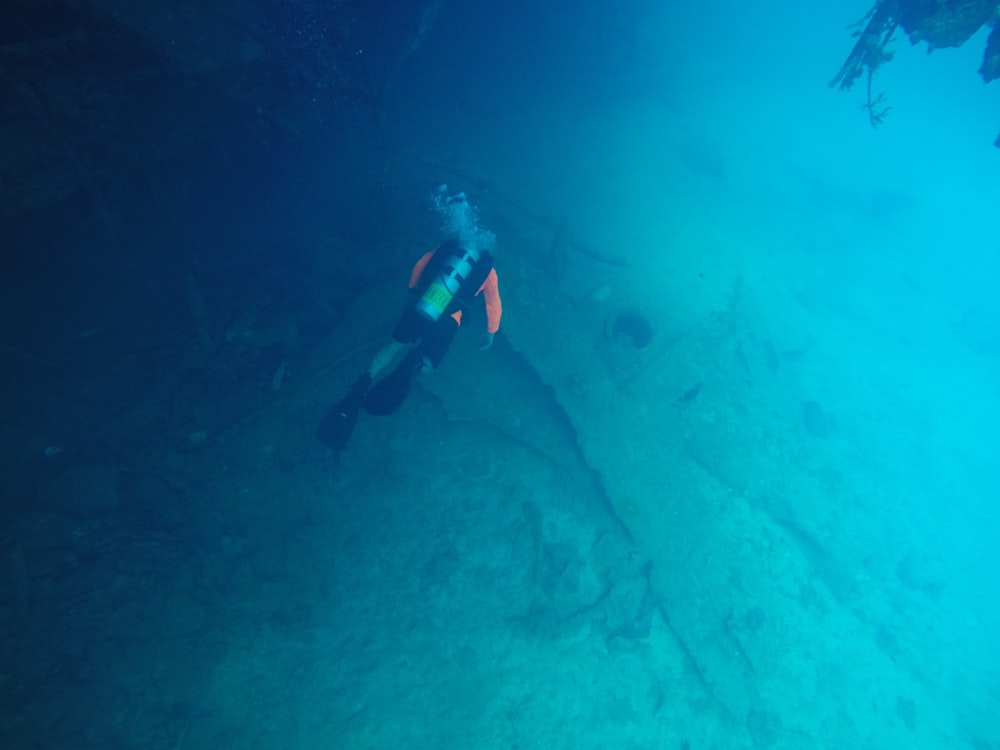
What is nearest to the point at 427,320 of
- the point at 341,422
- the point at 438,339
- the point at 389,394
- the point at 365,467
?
the point at 438,339

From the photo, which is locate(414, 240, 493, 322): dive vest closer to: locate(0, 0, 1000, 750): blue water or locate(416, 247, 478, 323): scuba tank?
locate(416, 247, 478, 323): scuba tank

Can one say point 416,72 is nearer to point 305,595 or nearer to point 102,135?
point 102,135

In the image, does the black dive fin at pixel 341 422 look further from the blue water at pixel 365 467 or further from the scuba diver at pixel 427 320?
the blue water at pixel 365 467

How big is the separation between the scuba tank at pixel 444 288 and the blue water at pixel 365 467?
893mm

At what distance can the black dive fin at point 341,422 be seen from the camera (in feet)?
15.4

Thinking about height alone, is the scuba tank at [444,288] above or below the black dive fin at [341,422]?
above

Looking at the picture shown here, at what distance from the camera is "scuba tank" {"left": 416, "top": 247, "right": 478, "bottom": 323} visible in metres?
4.45

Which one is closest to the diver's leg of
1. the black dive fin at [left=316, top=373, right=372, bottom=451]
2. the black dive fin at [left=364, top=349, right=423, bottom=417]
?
the black dive fin at [left=364, top=349, right=423, bottom=417]

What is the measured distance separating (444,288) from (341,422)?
1.74 m

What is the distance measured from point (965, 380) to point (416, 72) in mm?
22517

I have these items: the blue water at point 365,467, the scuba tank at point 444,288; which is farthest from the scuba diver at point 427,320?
the blue water at point 365,467

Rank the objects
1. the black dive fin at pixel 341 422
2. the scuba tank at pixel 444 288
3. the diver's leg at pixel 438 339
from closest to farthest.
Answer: the scuba tank at pixel 444 288 < the diver's leg at pixel 438 339 < the black dive fin at pixel 341 422

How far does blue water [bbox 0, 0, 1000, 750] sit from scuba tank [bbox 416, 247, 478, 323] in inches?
35.2

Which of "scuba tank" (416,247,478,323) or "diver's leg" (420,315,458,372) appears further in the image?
"diver's leg" (420,315,458,372)
